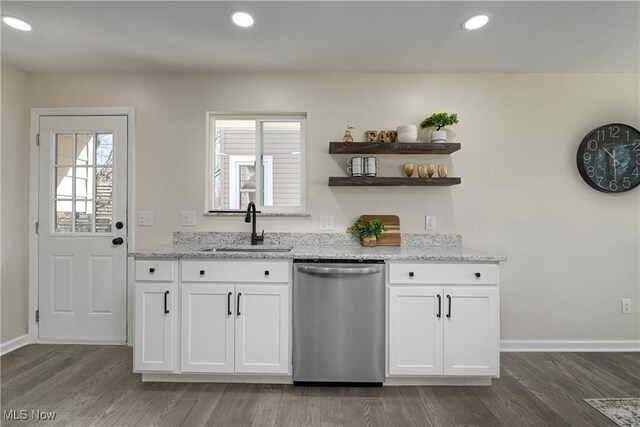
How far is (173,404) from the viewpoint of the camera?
1901 mm

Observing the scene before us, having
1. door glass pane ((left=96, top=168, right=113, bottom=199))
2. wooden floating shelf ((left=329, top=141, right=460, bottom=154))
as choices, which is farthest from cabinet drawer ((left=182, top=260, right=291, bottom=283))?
door glass pane ((left=96, top=168, right=113, bottom=199))

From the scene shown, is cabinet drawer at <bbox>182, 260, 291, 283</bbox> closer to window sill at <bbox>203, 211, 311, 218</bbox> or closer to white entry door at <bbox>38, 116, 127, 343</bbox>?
window sill at <bbox>203, 211, 311, 218</bbox>

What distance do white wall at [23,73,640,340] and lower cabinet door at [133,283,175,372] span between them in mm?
725

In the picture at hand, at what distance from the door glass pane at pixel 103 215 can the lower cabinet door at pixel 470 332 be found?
2821mm

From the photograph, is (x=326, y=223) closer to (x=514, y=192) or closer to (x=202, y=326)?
(x=202, y=326)

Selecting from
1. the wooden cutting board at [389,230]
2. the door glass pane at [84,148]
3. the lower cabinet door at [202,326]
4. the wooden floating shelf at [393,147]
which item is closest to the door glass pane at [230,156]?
the wooden floating shelf at [393,147]

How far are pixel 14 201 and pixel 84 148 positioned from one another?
0.72 meters

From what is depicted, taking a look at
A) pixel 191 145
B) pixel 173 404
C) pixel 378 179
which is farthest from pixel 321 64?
pixel 173 404

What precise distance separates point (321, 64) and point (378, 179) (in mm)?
1076

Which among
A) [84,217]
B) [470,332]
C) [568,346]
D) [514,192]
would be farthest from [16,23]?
[568,346]

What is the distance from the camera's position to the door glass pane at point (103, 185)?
2715 mm

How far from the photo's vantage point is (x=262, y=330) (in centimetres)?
206

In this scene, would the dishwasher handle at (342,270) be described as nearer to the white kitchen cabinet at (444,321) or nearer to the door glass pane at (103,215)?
the white kitchen cabinet at (444,321)

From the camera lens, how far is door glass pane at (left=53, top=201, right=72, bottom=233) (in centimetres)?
272
